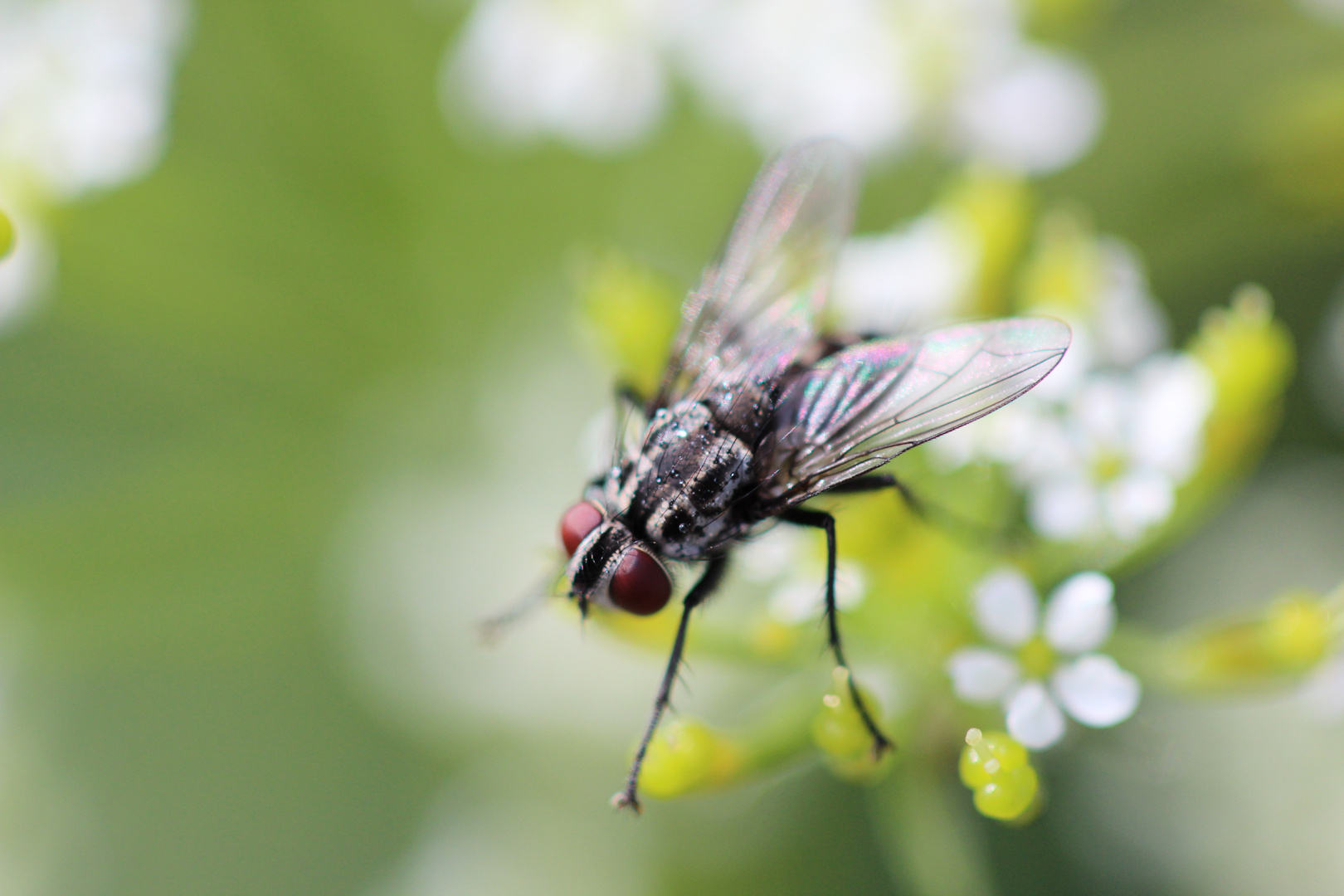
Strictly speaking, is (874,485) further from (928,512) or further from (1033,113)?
(1033,113)

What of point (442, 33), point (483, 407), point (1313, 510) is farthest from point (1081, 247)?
point (442, 33)

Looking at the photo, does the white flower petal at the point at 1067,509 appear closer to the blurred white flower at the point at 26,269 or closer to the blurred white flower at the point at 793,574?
the blurred white flower at the point at 793,574

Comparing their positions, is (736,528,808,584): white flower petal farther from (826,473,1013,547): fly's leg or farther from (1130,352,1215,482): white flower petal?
(1130,352,1215,482): white flower petal

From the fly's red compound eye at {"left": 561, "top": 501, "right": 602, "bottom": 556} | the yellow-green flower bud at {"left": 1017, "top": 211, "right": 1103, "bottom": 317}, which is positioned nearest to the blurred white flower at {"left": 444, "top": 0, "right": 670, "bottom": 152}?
the yellow-green flower bud at {"left": 1017, "top": 211, "right": 1103, "bottom": 317}

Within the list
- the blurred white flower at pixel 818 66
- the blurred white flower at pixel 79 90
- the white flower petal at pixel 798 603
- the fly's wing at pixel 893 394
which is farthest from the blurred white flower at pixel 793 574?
the blurred white flower at pixel 79 90

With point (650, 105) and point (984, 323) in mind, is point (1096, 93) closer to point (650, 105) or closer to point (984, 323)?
point (650, 105)
